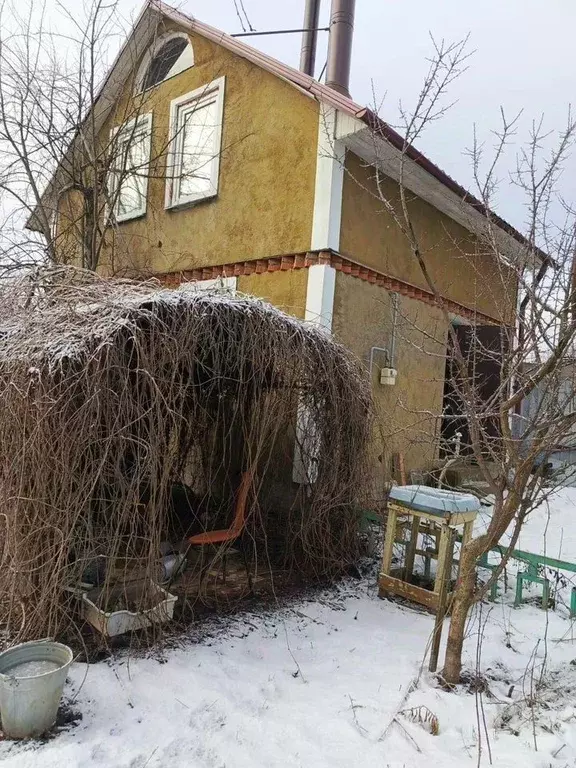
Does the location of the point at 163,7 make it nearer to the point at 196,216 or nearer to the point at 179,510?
the point at 196,216

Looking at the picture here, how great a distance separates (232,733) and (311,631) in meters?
1.38

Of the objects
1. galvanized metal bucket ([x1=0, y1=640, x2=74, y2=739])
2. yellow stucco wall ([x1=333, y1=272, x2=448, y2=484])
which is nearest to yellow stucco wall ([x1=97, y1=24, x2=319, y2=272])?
yellow stucco wall ([x1=333, y1=272, x2=448, y2=484])

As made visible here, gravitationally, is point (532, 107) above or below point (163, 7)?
below

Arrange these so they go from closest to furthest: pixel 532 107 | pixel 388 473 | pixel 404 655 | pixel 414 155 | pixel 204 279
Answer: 1. pixel 404 655
2. pixel 532 107
3. pixel 414 155
4. pixel 388 473
5. pixel 204 279

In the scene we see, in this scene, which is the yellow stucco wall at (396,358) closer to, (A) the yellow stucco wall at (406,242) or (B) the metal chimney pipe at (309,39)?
(A) the yellow stucco wall at (406,242)

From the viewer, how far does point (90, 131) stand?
9102 mm

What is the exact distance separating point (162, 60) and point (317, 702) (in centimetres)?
1038

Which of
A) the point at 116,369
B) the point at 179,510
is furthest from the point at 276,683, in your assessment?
the point at 179,510

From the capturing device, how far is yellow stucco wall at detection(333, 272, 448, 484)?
6773 mm

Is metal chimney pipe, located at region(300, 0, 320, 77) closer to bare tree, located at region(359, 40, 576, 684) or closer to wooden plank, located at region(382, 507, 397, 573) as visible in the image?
bare tree, located at region(359, 40, 576, 684)

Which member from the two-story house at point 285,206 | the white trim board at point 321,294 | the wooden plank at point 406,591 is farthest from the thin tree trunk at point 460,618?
the white trim board at point 321,294

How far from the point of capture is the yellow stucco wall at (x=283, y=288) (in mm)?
6660

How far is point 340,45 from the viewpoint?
8953mm

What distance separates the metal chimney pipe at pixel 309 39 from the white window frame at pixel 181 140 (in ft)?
14.0
